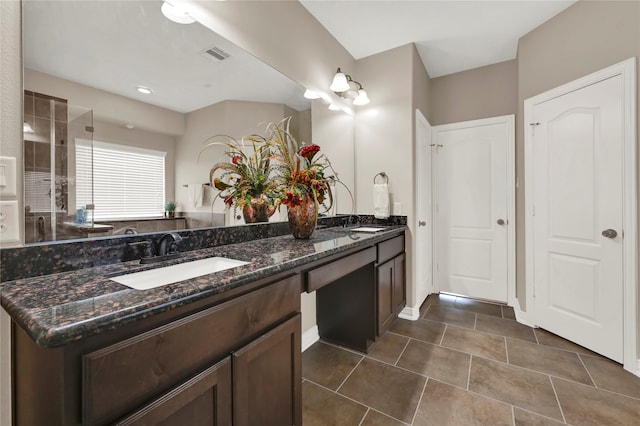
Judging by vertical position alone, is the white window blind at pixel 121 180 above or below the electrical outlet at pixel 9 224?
above

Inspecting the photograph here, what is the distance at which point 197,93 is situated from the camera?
54.7 inches

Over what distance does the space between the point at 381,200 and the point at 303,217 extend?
1.22 metres

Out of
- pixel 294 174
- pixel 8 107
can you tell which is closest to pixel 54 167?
pixel 8 107

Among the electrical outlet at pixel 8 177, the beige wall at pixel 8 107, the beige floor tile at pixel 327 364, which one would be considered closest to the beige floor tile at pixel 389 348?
the beige floor tile at pixel 327 364

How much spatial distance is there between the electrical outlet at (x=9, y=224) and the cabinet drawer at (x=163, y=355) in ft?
1.95

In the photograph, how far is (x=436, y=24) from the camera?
95.2 inches

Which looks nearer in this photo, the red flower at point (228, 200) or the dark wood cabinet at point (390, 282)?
the red flower at point (228, 200)

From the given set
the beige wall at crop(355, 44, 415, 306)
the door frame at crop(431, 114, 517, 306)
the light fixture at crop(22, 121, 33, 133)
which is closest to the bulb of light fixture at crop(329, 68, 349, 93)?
the beige wall at crop(355, 44, 415, 306)

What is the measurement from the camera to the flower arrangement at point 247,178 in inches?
60.4

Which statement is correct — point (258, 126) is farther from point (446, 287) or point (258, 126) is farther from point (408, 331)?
point (446, 287)

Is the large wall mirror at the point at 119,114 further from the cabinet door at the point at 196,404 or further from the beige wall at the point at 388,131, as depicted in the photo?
the beige wall at the point at 388,131

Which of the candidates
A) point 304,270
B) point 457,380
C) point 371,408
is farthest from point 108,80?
point 457,380

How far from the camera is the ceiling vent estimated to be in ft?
4.67

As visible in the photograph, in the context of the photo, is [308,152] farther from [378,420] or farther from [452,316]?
[452,316]
